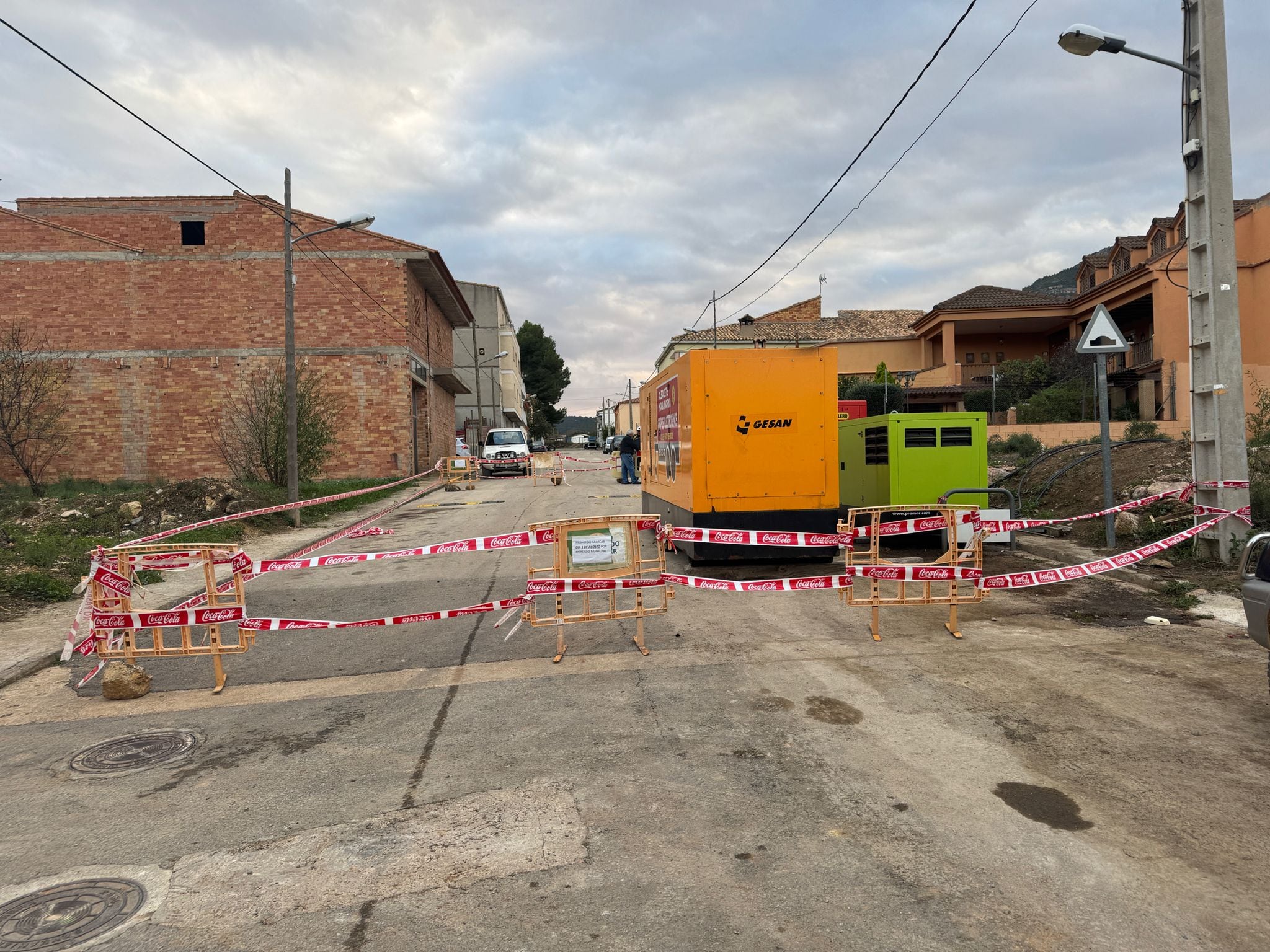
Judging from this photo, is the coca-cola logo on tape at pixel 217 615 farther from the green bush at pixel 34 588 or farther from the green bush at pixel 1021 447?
the green bush at pixel 1021 447

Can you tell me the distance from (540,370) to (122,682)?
4020 inches

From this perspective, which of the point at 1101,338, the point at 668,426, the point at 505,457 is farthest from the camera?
the point at 505,457

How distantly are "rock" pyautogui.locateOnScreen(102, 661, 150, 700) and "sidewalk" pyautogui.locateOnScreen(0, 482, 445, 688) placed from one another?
3.77ft

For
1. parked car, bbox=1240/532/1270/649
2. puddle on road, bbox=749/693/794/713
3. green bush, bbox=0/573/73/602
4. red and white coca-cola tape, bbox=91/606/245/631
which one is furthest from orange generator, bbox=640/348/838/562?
green bush, bbox=0/573/73/602

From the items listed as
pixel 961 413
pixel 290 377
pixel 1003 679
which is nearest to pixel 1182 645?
pixel 1003 679

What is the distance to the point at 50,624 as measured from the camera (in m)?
7.93

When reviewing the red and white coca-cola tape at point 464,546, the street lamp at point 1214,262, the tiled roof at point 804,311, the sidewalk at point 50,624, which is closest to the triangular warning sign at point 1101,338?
the street lamp at point 1214,262

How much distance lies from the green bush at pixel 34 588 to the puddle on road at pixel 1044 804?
991cm

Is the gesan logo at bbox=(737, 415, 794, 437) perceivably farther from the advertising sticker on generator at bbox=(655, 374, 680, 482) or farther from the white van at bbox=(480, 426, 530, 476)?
the white van at bbox=(480, 426, 530, 476)

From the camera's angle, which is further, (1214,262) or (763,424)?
Result: (763,424)

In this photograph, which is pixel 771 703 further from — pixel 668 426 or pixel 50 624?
pixel 50 624

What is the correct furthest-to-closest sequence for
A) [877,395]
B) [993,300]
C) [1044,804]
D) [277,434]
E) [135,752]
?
[993,300] < [877,395] < [277,434] < [135,752] < [1044,804]

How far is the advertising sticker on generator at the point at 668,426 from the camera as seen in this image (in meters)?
10.3

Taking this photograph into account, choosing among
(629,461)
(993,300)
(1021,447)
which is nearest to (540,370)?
(993,300)
